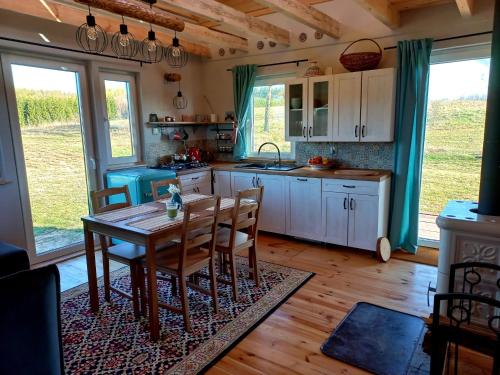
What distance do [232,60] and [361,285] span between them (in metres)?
3.66

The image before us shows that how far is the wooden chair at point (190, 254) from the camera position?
233 centimetres

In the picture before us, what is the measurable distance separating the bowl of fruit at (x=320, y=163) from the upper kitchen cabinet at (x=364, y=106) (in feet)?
1.18

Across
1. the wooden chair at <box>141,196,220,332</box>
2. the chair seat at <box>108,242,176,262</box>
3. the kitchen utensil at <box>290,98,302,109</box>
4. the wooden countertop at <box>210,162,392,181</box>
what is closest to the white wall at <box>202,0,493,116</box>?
the kitchen utensil at <box>290,98,302,109</box>

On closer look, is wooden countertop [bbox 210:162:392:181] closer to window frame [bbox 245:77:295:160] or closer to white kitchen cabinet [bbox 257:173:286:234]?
white kitchen cabinet [bbox 257:173:286:234]

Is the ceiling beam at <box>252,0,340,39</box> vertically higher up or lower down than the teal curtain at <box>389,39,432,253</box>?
higher up

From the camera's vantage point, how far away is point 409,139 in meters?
3.65

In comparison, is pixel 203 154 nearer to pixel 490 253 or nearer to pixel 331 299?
pixel 331 299

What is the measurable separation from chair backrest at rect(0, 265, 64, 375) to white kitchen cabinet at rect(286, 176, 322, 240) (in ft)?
9.88

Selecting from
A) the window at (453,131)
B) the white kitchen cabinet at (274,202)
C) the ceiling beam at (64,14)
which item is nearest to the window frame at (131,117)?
the ceiling beam at (64,14)

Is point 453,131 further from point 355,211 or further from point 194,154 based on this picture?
point 194,154

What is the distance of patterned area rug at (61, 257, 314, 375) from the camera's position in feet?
6.95

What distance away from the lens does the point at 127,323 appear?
255 cm

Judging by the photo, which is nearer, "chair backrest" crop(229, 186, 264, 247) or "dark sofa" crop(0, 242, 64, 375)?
"dark sofa" crop(0, 242, 64, 375)

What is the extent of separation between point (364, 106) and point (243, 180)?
1757 mm
